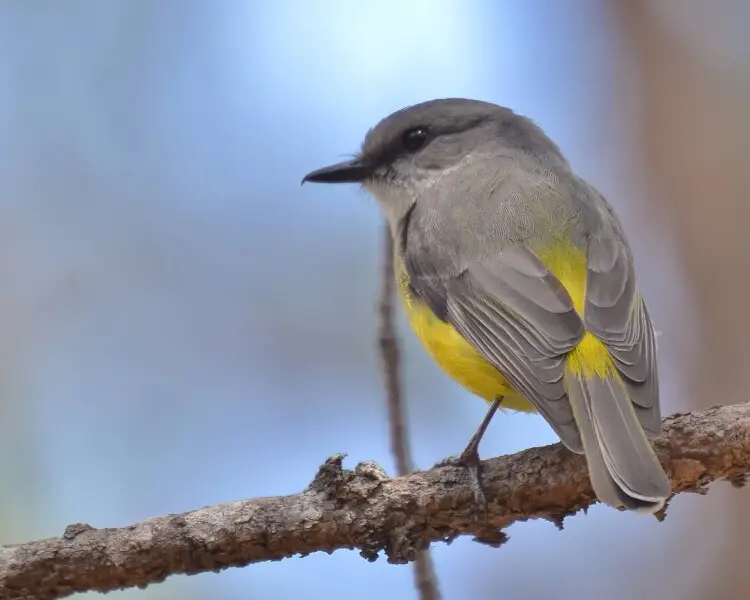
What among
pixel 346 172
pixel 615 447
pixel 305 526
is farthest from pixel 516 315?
pixel 346 172

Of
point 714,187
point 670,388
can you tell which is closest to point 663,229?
point 714,187

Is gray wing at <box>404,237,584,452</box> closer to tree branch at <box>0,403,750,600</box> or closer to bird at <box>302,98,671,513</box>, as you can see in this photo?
bird at <box>302,98,671,513</box>

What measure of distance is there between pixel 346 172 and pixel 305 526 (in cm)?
224

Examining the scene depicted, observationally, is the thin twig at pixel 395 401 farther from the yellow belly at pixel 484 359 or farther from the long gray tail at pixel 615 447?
the long gray tail at pixel 615 447

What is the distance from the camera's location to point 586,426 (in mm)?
3334

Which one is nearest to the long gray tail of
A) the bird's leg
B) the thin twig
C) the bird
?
the bird

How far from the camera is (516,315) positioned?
3816mm

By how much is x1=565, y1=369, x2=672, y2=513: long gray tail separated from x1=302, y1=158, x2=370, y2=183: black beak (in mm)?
2051

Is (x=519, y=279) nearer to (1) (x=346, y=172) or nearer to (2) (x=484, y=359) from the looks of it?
(2) (x=484, y=359)

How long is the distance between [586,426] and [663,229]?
3495 mm

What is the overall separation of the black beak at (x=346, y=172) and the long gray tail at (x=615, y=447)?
2.05m

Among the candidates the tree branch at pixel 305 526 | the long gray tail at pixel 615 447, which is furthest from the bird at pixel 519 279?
the tree branch at pixel 305 526

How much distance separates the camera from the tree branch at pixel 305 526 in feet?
11.3

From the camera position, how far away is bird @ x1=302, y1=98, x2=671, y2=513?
3336 millimetres
